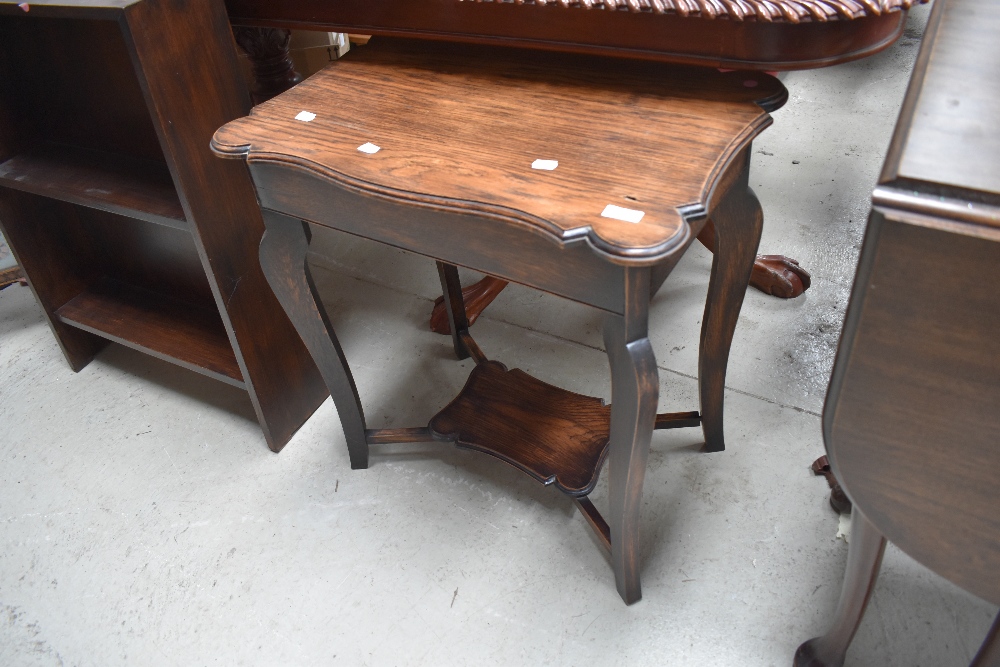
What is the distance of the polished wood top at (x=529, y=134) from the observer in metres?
0.78

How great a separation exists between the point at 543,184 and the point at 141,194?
0.85 metres

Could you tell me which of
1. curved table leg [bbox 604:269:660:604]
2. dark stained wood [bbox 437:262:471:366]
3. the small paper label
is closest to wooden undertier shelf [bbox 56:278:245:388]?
dark stained wood [bbox 437:262:471:366]

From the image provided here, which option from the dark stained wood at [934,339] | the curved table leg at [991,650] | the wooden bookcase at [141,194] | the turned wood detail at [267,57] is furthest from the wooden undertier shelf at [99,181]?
the curved table leg at [991,650]

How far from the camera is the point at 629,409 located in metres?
0.89

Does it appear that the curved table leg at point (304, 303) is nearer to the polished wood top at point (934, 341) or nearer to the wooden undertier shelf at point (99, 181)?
the wooden undertier shelf at point (99, 181)

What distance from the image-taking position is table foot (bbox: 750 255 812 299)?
1.73 metres

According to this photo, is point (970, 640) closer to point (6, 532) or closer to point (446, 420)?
point (446, 420)

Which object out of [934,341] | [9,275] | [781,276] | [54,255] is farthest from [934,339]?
[9,275]

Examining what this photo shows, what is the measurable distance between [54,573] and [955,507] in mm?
1421

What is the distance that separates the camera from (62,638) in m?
1.21

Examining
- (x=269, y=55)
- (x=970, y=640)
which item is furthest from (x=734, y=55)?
(x=269, y=55)

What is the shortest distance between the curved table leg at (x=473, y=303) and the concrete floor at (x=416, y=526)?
4cm

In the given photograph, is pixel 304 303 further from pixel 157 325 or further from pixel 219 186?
pixel 157 325

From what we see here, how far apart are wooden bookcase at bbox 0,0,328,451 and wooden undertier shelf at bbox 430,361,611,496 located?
0.39 m
